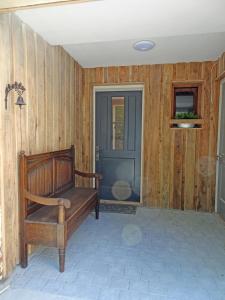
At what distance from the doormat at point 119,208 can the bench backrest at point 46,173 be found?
841mm

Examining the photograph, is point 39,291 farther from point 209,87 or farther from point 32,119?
point 209,87

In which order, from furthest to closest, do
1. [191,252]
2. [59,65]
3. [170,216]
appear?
[170,216] < [59,65] < [191,252]

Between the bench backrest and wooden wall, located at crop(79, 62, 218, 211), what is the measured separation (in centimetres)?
88

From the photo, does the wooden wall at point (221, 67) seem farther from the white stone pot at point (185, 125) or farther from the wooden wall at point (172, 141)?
the white stone pot at point (185, 125)

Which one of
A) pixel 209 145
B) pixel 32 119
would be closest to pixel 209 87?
pixel 209 145

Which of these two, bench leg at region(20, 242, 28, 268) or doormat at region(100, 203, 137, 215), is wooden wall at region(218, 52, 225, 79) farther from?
bench leg at region(20, 242, 28, 268)

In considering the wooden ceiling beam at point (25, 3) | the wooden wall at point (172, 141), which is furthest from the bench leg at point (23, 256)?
the wooden wall at point (172, 141)

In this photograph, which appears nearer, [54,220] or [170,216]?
[54,220]

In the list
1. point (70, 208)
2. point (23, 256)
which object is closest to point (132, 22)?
point (70, 208)

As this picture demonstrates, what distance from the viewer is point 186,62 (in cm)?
380

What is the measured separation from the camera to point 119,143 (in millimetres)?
4258

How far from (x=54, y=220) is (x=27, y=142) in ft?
2.72

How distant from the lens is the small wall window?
4012 mm

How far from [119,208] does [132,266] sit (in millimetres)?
1714
